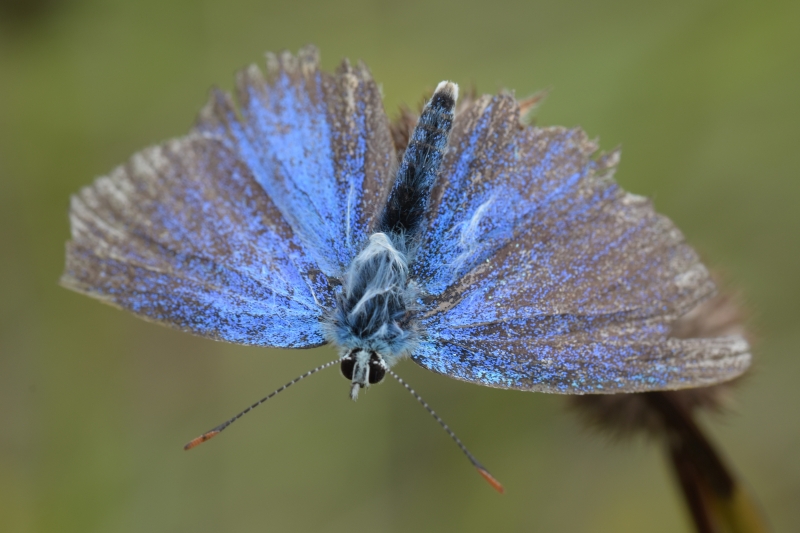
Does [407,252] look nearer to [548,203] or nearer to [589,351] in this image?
[548,203]

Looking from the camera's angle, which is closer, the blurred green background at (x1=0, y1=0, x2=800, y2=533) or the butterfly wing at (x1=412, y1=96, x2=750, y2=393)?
the butterfly wing at (x1=412, y1=96, x2=750, y2=393)

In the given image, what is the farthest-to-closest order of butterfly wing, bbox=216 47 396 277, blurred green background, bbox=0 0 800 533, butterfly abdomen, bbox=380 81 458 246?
blurred green background, bbox=0 0 800 533
butterfly wing, bbox=216 47 396 277
butterfly abdomen, bbox=380 81 458 246

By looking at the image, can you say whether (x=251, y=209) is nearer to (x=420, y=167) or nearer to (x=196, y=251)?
(x=196, y=251)

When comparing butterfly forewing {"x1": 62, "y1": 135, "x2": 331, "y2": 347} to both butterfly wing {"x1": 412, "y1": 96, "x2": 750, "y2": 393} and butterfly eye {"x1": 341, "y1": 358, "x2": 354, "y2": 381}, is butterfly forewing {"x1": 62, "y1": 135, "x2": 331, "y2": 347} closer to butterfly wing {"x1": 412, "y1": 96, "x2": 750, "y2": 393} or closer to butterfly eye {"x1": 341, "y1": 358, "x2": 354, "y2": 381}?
butterfly eye {"x1": 341, "y1": 358, "x2": 354, "y2": 381}

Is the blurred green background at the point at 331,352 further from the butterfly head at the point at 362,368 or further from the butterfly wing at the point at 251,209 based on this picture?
the butterfly head at the point at 362,368

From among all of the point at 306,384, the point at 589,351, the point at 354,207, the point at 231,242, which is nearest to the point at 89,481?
the point at 306,384

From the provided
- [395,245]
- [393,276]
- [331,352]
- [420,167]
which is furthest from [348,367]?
[331,352]

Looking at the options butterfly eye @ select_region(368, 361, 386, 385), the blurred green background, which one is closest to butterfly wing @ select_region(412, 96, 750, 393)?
butterfly eye @ select_region(368, 361, 386, 385)
